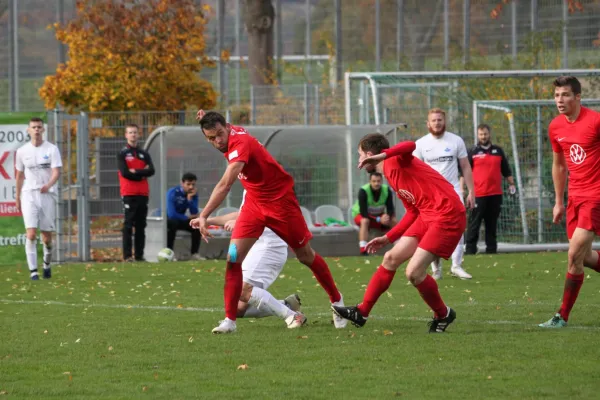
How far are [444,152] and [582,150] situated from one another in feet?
16.0

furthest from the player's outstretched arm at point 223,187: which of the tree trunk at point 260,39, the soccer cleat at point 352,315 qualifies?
the tree trunk at point 260,39

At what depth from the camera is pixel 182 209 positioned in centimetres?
2030

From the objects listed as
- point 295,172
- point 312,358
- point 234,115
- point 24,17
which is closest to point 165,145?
point 295,172

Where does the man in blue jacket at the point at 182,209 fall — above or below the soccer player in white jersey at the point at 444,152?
below

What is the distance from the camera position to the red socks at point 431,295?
9312mm

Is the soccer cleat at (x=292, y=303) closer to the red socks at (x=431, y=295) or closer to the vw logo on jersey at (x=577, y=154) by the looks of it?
the red socks at (x=431, y=295)

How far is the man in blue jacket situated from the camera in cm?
2022

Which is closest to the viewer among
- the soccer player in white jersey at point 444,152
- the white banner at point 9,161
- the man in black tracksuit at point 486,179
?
the soccer player in white jersey at point 444,152

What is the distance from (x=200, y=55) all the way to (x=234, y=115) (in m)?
1.90

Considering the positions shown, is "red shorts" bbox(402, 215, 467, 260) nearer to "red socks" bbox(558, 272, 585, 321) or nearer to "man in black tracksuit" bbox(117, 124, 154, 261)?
"red socks" bbox(558, 272, 585, 321)

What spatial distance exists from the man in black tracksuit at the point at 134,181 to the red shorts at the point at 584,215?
10.9 m

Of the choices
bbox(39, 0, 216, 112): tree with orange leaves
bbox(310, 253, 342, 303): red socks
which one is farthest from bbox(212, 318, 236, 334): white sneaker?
bbox(39, 0, 216, 112): tree with orange leaves

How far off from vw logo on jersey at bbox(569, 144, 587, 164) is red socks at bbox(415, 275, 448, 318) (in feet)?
5.14

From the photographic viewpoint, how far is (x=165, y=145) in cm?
2073
